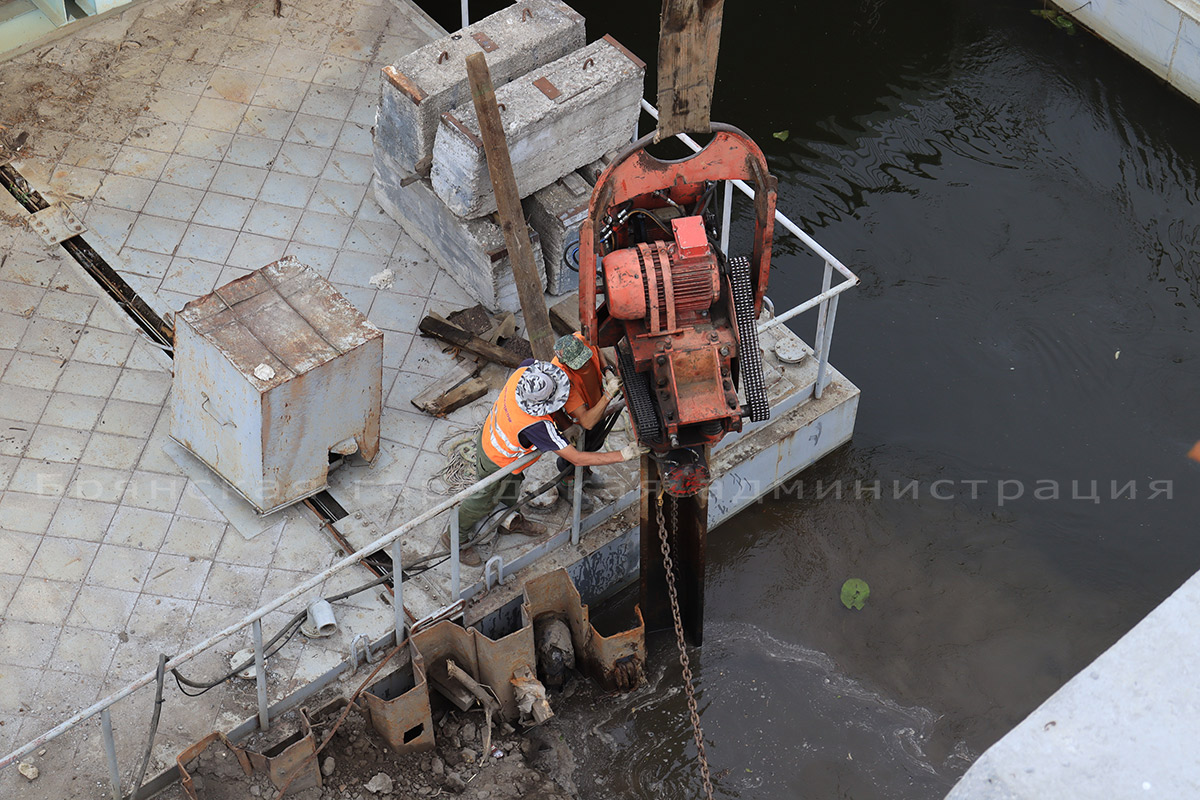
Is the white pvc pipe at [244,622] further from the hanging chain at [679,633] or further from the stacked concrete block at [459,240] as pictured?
the stacked concrete block at [459,240]

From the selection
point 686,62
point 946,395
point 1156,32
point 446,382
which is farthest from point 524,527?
point 1156,32

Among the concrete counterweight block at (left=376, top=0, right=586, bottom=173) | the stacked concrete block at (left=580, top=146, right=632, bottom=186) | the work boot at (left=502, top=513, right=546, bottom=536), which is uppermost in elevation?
the concrete counterweight block at (left=376, top=0, right=586, bottom=173)

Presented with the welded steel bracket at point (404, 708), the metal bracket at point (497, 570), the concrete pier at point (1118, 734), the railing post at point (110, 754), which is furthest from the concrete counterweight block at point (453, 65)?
the concrete pier at point (1118, 734)

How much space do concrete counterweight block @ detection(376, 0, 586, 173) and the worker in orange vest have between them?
250 cm

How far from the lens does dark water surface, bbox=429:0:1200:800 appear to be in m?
8.84

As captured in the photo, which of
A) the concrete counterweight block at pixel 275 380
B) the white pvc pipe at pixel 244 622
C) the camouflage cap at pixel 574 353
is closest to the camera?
the white pvc pipe at pixel 244 622

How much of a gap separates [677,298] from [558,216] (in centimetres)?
260

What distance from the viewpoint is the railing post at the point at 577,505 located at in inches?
333

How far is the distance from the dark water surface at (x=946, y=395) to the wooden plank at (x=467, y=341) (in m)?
1.96

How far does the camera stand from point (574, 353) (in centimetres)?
783

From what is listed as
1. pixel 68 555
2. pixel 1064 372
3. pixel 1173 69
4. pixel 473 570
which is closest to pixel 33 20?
pixel 68 555

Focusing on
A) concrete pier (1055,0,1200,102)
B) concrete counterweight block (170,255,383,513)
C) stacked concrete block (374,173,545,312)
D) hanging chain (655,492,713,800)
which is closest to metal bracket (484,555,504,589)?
hanging chain (655,492,713,800)

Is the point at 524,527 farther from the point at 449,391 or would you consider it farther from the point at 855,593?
the point at 855,593

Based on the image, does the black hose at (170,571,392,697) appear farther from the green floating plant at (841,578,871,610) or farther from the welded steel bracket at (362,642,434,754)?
the green floating plant at (841,578,871,610)
